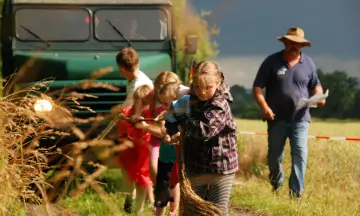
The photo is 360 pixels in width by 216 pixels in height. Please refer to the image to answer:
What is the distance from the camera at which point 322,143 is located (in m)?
11.9

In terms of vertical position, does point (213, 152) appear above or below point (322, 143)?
above

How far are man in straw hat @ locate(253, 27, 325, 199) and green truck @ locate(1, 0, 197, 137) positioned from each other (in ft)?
→ 3.94

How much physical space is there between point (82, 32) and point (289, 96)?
271 cm

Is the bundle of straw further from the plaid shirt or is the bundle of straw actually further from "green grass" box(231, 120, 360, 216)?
"green grass" box(231, 120, 360, 216)

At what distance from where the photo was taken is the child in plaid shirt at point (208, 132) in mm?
5188

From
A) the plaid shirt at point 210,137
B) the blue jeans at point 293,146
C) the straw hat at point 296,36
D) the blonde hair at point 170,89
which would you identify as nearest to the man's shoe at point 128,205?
the blonde hair at point 170,89

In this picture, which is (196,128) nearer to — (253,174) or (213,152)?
(213,152)

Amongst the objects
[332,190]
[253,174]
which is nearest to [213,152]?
[332,190]

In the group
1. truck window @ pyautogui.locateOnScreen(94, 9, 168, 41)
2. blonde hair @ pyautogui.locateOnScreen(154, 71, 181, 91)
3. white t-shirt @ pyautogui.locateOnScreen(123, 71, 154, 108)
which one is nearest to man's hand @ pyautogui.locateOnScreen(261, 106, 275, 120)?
white t-shirt @ pyautogui.locateOnScreen(123, 71, 154, 108)

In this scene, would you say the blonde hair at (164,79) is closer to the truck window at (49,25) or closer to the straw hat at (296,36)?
the straw hat at (296,36)

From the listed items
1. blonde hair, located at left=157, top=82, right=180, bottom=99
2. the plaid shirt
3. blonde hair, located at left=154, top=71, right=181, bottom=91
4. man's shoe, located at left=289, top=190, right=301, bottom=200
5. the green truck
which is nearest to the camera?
the plaid shirt

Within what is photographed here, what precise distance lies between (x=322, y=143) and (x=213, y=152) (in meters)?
6.86

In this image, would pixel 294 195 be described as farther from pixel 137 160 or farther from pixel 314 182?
pixel 314 182

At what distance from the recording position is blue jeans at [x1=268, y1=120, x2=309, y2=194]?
857 centimetres
